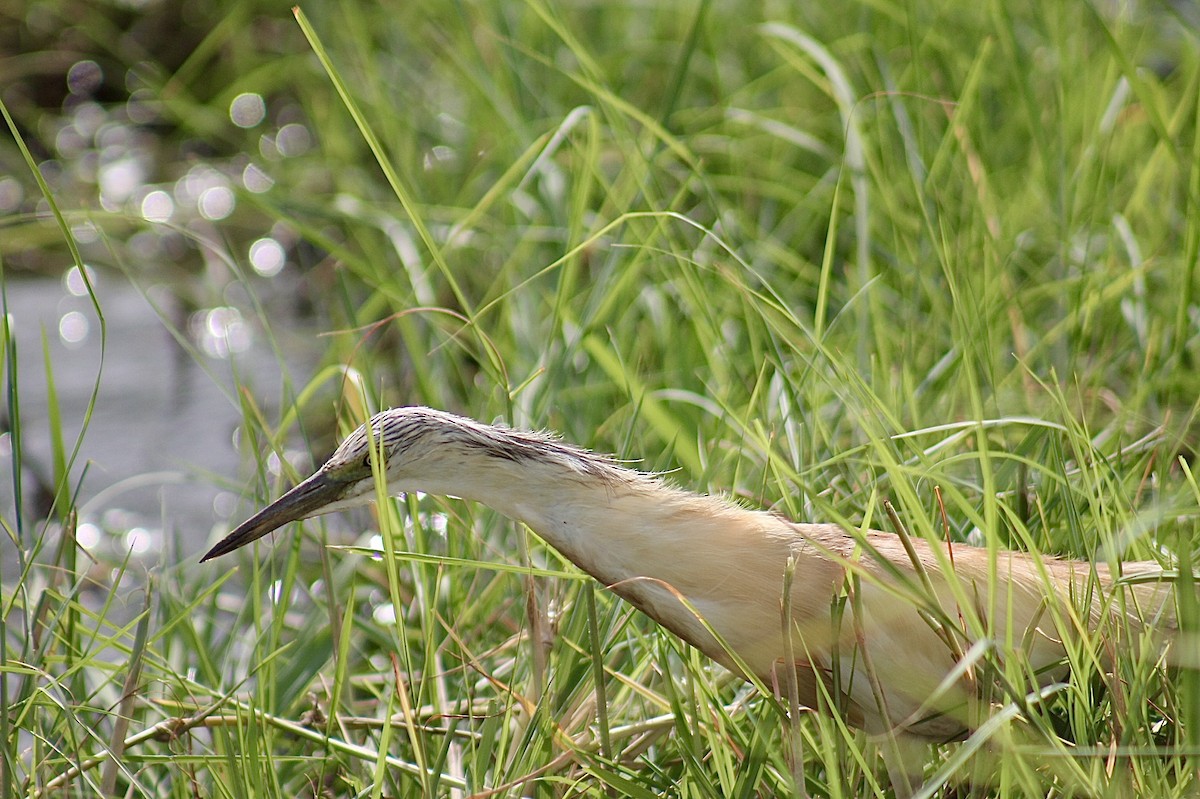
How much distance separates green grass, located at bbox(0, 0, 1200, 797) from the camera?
1.89m

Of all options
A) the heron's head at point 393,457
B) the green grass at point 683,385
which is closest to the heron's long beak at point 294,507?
the heron's head at point 393,457

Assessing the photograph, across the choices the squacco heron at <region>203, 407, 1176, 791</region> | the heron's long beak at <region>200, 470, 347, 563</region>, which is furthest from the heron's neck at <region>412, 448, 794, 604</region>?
the heron's long beak at <region>200, 470, 347, 563</region>

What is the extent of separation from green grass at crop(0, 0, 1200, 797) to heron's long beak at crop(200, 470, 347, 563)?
0.33ft

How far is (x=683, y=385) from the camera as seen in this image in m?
3.01

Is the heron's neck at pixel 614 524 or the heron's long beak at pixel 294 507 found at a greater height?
the heron's neck at pixel 614 524

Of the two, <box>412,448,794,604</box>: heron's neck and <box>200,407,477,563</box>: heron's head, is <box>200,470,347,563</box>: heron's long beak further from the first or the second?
<box>412,448,794,604</box>: heron's neck

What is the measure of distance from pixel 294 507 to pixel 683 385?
1.27 m

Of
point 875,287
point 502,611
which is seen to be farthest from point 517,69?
point 502,611

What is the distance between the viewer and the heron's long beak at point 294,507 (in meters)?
1.89

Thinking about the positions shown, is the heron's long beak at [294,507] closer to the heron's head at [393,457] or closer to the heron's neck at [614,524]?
the heron's head at [393,457]

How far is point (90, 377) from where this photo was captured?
4465mm

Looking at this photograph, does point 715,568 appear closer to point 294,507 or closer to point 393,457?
point 393,457

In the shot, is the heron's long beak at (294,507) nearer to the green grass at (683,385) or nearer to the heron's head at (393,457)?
the heron's head at (393,457)

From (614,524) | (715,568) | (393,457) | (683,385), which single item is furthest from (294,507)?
(683,385)
